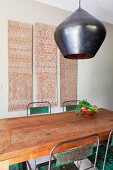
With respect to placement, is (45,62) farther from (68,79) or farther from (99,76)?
(99,76)

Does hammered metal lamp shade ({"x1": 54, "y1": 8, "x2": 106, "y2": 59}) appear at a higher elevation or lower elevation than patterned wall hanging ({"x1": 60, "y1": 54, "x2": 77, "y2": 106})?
higher

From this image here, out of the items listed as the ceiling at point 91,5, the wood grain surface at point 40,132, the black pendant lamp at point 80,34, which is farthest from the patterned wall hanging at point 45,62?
the black pendant lamp at point 80,34

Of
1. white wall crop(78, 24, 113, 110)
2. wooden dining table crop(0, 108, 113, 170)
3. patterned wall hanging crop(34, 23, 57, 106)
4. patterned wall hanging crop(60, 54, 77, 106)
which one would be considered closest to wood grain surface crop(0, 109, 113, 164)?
wooden dining table crop(0, 108, 113, 170)

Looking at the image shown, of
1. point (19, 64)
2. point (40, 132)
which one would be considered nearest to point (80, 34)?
point (40, 132)

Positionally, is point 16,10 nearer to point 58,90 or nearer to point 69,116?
point 58,90

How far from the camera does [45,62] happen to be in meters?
2.89

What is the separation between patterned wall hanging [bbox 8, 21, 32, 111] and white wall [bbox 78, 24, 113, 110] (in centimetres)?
115

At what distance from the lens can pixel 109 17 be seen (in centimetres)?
343

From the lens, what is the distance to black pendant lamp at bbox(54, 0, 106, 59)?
3.99 ft

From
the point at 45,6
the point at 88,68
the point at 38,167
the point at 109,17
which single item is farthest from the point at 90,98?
the point at 38,167

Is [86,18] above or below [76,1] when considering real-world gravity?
below

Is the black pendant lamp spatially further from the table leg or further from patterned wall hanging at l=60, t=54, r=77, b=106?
patterned wall hanging at l=60, t=54, r=77, b=106

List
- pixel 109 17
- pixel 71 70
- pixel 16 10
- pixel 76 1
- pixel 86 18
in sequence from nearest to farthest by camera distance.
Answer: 1. pixel 86 18
2. pixel 16 10
3. pixel 76 1
4. pixel 71 70
5. pixel 109 17

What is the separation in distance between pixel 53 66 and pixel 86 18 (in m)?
1.76
